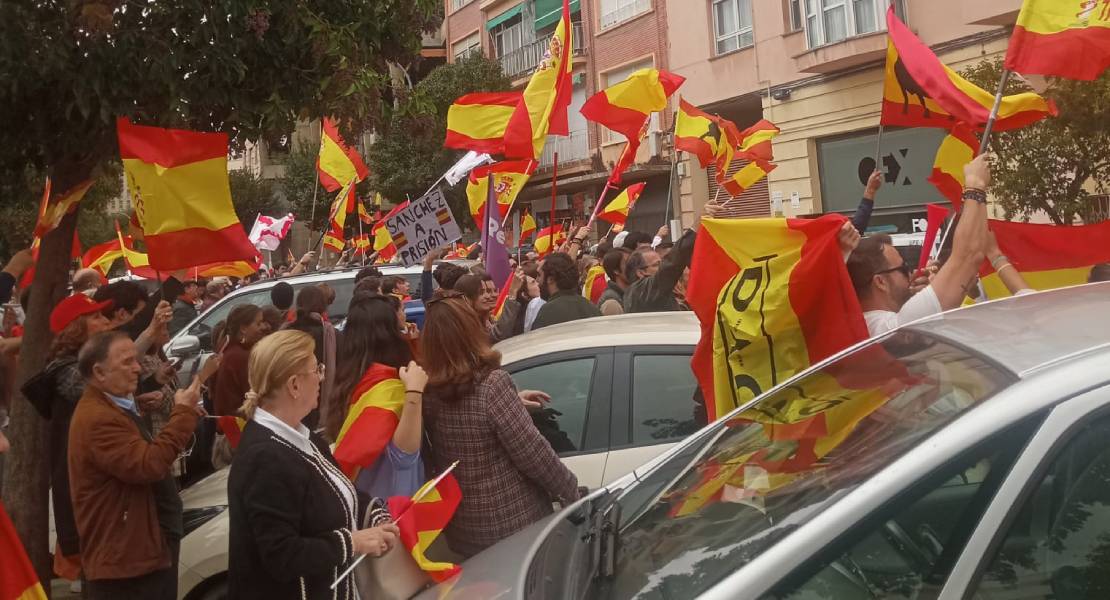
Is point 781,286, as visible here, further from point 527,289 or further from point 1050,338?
point 527,289

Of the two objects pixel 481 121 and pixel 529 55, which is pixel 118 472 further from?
pixel 529 55

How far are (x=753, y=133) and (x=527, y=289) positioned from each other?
4.51 metres

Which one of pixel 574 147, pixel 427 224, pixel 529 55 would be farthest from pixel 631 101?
pixel 529 55

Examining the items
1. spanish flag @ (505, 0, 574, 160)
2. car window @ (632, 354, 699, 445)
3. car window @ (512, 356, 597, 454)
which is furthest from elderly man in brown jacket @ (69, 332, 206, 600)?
spanish flag @ (505, 0, 574, 160)

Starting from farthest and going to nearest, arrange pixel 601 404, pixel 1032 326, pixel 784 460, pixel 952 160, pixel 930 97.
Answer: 1. pixel 952 160
2. pixel 930 97
3. pixel 601 404
4. pixel 784 460
5. pixel 1032 326

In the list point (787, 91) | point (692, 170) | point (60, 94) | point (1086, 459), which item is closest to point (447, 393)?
point (1086, 459)

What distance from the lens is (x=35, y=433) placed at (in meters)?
5.32

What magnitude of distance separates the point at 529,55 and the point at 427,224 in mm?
21365

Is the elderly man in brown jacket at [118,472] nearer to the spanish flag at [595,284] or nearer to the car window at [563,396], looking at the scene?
the car window at [563,396]

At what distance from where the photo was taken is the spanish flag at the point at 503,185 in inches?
378

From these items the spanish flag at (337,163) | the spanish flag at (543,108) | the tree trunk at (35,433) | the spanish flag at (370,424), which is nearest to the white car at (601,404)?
the spanish flag at (370,424)

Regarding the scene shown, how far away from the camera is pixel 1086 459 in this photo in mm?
1809

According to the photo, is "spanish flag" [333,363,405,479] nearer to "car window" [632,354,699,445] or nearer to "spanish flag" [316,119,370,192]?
"car window" [632,354,699,445]

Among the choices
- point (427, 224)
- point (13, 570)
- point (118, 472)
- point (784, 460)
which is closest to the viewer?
point (784, 460)
